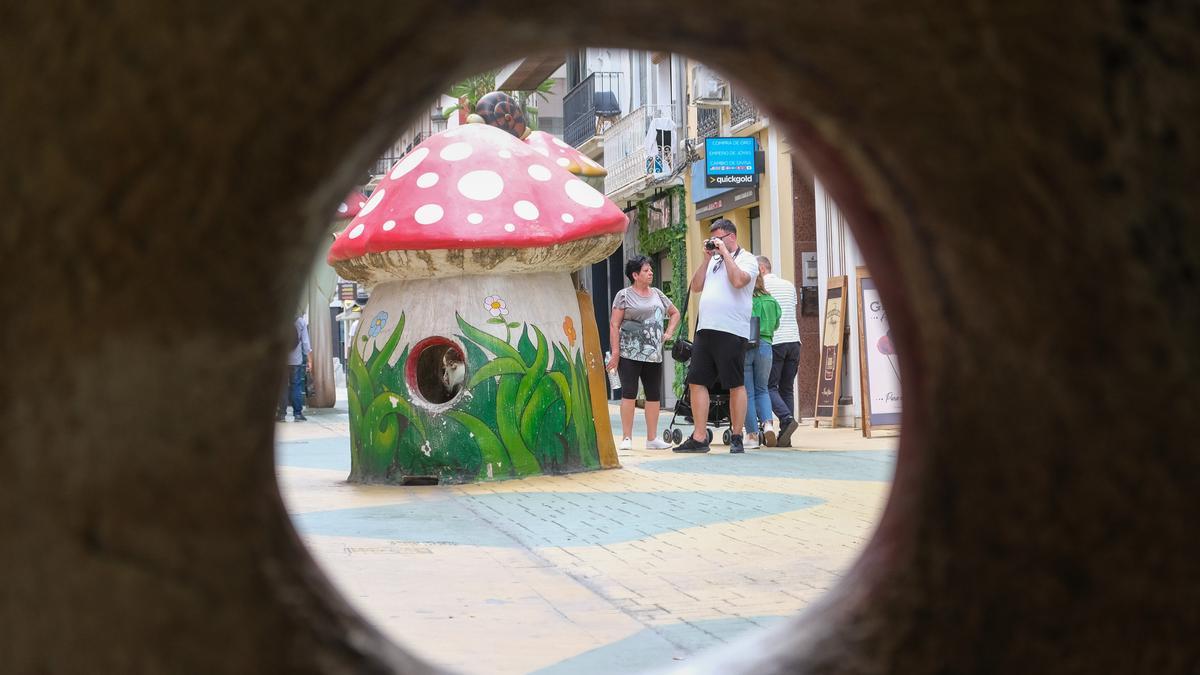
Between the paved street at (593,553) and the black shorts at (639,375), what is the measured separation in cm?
127

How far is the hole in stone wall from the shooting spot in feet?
14.3

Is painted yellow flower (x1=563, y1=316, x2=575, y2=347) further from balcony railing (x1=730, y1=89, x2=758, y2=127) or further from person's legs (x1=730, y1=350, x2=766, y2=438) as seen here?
balcony railing (x1=730, y1=89, x2=758, y2=127)

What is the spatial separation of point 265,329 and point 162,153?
0.16 m

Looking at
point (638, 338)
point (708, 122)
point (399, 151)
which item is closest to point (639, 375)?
point (638, 338)

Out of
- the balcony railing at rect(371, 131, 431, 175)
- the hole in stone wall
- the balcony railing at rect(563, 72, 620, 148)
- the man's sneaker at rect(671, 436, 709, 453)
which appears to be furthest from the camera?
the balcony railing at rect(563, 72, 620, 148)

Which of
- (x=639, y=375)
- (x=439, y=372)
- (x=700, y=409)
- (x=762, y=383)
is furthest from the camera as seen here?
(x=439, y=372)

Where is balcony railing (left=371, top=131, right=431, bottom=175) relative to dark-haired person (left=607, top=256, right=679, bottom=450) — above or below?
above

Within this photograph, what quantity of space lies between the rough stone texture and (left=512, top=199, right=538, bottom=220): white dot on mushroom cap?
7.40 meters

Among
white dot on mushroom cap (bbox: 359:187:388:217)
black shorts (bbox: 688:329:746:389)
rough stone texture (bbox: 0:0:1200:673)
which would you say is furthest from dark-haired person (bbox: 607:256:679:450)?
rough stone texture (bbox: 0:0:1200:673)

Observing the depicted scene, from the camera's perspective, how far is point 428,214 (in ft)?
27.4

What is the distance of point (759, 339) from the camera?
1066cm

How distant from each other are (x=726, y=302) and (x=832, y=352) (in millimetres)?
4861

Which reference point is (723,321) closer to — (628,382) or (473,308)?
(628,382)

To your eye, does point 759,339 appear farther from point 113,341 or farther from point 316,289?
point 316,289
